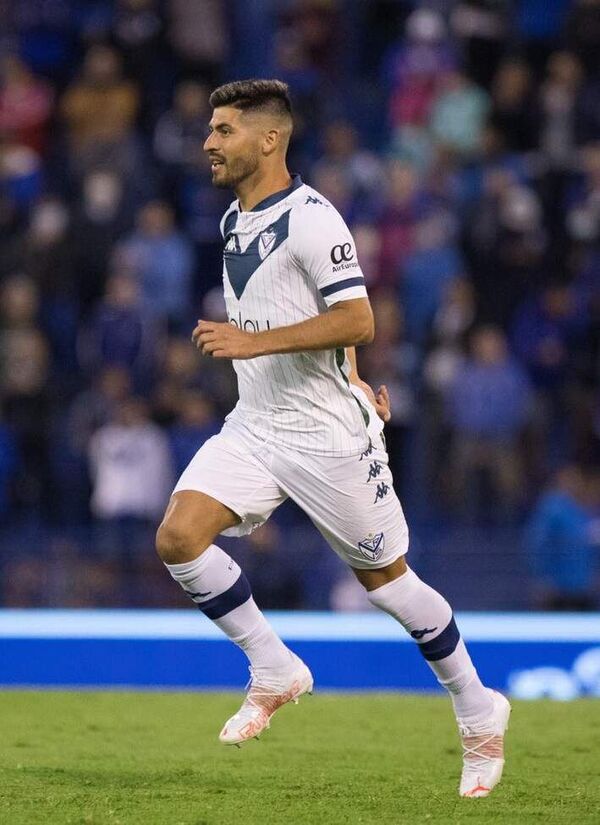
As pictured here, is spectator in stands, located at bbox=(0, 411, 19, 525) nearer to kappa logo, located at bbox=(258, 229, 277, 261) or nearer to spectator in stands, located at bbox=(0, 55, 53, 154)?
spectator in stands, located at bbox=(0, 55, 53, 154)

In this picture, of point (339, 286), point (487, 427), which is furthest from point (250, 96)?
point (487, 427)

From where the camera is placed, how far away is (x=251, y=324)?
5695 millimetres

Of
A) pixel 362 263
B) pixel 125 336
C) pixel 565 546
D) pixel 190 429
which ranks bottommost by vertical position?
pixel 565 546

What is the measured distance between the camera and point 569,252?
12055 mm

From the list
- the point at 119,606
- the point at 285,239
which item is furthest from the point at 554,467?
the point at 285,239

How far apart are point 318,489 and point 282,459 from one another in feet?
0.54

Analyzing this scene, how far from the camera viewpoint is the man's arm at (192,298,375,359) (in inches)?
209

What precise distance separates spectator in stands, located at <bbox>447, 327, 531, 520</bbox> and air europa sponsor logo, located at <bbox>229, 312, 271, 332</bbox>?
555 cm

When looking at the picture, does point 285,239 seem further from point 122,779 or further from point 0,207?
point 0,207

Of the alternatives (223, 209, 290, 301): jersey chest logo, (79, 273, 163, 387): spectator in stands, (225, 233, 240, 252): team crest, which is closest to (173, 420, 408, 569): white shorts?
(223, 209, 290, 301): jersey chest logo

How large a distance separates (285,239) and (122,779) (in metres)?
2.09

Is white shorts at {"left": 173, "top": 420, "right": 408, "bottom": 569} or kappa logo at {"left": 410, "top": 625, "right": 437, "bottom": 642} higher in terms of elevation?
white shorts at {"left": 173, "top": 420, "right": 408, "bottom": 569}

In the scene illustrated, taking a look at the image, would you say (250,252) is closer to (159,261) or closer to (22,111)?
(159,261)

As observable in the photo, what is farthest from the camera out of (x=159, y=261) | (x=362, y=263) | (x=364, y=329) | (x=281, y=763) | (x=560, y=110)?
(x=560, y=110)
